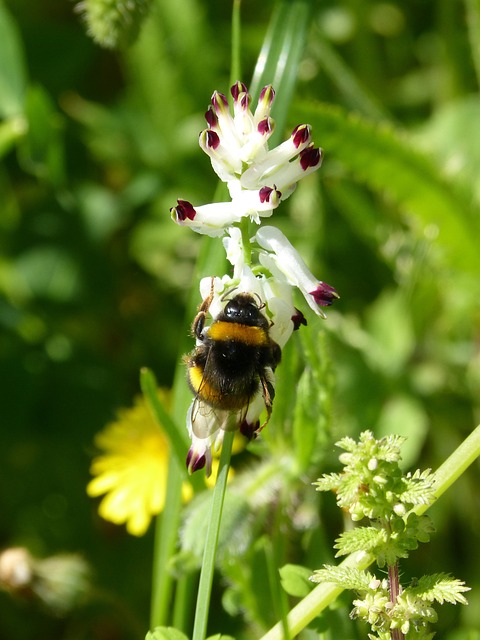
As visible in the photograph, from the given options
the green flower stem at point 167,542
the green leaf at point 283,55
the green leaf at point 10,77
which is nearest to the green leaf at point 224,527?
the green flower stem at point 167,542

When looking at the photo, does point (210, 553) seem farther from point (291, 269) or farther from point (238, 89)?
point (238, 89)

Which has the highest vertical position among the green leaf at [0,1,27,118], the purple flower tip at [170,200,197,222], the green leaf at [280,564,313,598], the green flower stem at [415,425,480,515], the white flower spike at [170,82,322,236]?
the green leaf at [0,1,27,118]

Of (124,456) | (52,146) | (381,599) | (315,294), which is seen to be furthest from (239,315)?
(52,146)

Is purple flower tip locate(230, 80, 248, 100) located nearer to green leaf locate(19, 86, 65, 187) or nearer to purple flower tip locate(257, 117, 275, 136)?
purple flower tip locate(257, 117, 275, 136)

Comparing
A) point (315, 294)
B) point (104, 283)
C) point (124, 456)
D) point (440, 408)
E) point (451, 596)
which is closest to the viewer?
point (451, 596)

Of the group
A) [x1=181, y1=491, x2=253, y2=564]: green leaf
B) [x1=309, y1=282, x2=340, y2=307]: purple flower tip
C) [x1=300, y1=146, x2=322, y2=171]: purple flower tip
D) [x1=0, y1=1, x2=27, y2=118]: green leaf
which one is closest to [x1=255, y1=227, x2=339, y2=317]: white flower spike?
[x1=309, y1=282, x2=340, y2=307]: purple flower tip

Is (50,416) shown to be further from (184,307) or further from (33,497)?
(184,307)

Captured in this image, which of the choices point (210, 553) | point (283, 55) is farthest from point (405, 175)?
point (210, 553)
